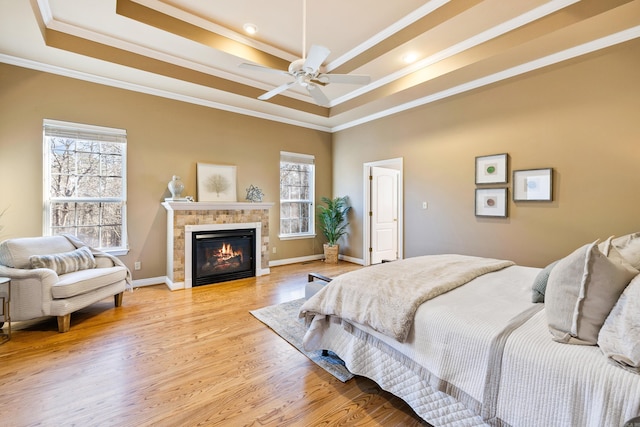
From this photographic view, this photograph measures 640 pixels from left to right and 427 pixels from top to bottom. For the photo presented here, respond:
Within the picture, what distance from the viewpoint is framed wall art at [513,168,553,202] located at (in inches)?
131

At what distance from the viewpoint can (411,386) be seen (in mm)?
1637

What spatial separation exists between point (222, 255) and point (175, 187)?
126 centimetres

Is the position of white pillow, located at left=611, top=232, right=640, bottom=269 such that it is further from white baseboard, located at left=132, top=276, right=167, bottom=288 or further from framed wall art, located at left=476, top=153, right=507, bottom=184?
white baseboard, located at left=132, top=276, right=167, bottom=288

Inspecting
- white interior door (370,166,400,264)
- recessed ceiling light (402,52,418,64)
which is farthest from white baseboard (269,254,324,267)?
recessed ceiling light (402,52,418,64)

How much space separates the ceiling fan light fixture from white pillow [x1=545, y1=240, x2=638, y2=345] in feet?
12.3

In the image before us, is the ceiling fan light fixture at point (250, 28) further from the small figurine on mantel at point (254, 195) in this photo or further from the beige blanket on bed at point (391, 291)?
the beige blanket on bed at point (391, 291)

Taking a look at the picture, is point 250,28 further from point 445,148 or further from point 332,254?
point 332,254

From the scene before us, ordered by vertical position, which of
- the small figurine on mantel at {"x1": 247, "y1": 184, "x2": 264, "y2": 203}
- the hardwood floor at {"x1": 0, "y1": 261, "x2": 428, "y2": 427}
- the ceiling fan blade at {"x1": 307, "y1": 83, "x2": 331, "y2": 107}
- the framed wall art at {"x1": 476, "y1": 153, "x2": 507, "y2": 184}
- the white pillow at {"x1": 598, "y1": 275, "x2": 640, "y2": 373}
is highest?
the ceiling fan blade at {"x1": 307, "y1": 83, "x2": 331, "y2": 107}

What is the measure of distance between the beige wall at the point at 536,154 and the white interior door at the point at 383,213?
2.77 feet

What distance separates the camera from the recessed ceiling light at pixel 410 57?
140 inches

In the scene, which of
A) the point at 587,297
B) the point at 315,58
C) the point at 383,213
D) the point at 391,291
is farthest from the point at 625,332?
the point at 383,213

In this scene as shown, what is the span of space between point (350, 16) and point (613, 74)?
2.80 metres

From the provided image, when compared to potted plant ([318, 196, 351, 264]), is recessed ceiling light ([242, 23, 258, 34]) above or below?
above

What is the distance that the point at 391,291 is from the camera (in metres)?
1.81
